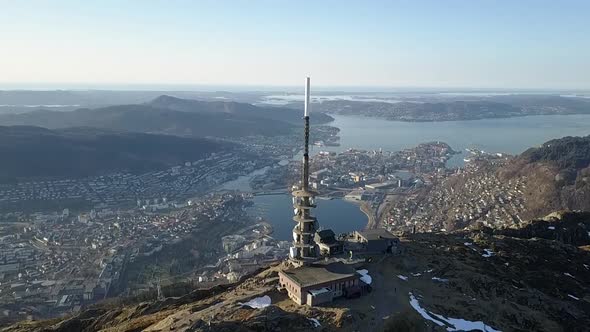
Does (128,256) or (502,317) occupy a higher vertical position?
(502,317)

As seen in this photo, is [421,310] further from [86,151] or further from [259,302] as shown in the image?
[86,151]

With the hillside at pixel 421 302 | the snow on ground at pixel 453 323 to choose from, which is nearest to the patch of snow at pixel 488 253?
the hillside at pixel 421 302

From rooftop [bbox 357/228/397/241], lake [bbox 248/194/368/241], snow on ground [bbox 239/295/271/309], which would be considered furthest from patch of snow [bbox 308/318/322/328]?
lake [bbox 248/194/368/241]

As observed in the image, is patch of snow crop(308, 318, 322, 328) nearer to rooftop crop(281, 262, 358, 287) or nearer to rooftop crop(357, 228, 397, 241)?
rooftop crop(281, 262, 358, 287)

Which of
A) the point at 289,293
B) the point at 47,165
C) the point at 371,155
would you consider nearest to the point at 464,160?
the point at 371,155

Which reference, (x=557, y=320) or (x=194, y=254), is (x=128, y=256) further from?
(x=557, y=320)

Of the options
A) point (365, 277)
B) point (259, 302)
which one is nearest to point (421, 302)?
point (365, 277)
